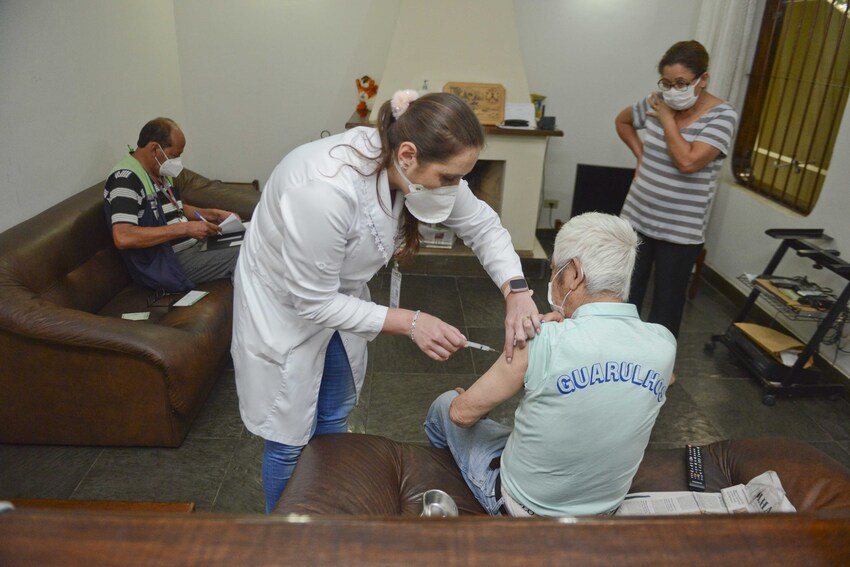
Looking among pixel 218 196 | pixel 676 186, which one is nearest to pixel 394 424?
pixel 676 186

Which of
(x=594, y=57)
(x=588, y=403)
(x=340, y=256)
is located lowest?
(x=588, y=403)

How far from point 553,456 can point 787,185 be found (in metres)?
3.40

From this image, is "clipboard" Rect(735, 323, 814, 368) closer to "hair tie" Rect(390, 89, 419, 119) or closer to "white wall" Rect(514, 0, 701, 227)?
"white wall" Rect(514, 0, 701, 227)

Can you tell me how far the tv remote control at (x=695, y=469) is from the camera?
1622 mm

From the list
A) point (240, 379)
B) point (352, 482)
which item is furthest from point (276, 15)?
point (352, 482)

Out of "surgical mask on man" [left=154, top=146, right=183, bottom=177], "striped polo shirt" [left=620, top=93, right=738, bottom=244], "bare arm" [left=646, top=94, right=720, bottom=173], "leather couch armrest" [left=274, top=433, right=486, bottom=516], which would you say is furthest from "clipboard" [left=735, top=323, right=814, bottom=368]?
"surgical mask on man" [left=154, top=146, right=183, bottom=177]

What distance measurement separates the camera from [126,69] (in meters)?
3.63

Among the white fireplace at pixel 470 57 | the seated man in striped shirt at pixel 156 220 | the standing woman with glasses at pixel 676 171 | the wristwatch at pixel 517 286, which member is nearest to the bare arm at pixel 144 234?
the seated man in striped shirt at pixel 156 220

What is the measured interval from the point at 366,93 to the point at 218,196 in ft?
4.77

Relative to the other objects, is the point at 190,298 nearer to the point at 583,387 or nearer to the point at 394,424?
the point at 394,424

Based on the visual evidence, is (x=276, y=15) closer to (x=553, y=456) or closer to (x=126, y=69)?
(x=126, y=69)

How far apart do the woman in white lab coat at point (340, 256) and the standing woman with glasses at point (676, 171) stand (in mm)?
1255

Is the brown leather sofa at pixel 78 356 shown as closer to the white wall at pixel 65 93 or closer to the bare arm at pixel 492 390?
the white wall at pixel 65 93

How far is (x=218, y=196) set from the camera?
155 inches
